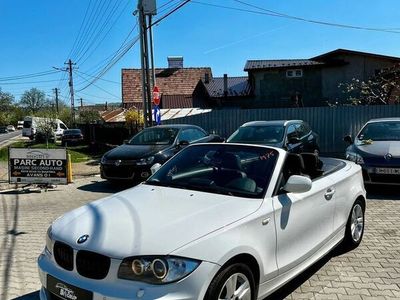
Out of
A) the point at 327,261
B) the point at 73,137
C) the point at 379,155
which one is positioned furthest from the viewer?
the point at 73,137

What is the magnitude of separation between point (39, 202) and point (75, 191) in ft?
4.52

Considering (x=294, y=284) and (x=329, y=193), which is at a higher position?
(x=329, y=193)

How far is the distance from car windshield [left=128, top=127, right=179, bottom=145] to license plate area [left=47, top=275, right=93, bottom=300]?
775 centimetres

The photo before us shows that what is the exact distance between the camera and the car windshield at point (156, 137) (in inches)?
436

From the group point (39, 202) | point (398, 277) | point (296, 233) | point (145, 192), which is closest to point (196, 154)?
point (145, 192)

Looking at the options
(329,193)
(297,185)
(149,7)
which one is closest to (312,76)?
(149,7)

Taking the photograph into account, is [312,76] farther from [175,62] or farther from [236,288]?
[236,288]

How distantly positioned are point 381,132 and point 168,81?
30.0 meters

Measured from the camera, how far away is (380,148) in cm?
898

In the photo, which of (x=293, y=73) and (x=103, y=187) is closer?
(x=103, y=187)

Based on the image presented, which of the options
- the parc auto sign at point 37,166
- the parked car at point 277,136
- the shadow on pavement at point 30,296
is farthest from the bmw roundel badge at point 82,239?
the parked car at point 277,136

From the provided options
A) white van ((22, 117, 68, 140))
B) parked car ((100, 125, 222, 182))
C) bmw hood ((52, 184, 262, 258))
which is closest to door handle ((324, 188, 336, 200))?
bmw hood ((52, 184, 262, 258))

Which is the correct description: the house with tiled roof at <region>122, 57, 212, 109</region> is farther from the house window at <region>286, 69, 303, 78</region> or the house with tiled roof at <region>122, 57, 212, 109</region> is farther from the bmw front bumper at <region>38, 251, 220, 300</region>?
the bmw front bumper at <region>38, 251, 220, 300</region>

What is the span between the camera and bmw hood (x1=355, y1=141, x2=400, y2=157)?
870 centimetres
